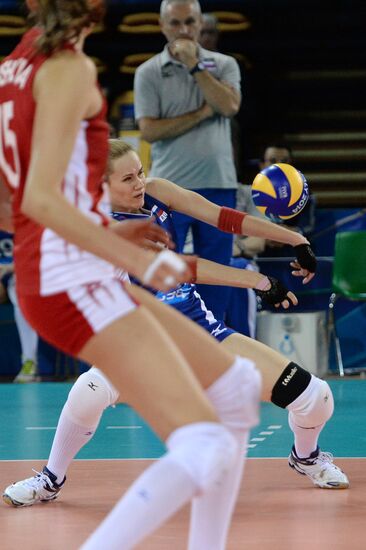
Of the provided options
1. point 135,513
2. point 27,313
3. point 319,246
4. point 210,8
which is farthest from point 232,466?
point 210,8

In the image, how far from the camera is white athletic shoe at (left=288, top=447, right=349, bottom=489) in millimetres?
4238

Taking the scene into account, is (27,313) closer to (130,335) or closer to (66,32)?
(130,335)

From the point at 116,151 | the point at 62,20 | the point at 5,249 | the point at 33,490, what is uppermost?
the point at 62,20

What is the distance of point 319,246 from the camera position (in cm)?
866

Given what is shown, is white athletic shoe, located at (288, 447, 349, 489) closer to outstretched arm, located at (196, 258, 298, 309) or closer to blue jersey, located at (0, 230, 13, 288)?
outstretched arm, located at (196, 258, 298, 309)

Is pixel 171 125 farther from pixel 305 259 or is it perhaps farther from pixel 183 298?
pixel 305 259

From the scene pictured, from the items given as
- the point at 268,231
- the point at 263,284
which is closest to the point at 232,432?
the point at 268,231

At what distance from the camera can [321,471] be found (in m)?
4.26

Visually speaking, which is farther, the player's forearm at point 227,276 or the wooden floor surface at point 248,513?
the player's forearm at point 227,276

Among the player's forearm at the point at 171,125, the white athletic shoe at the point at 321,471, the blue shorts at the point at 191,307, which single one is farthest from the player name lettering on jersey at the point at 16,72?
the player's forearm at the point at 171,125

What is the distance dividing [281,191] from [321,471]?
4.05ft

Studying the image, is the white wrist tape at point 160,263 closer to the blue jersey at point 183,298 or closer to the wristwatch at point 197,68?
the blue jersey at point 183,298

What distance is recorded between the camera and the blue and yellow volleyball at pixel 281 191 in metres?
4.90

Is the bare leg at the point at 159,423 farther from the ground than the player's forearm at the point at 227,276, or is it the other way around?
the bare leg at the point at 159,423
